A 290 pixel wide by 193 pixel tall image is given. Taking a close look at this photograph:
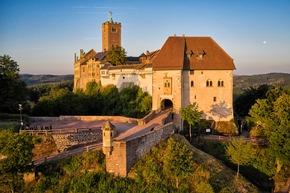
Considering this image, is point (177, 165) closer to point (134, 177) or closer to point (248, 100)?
point (134, 177)

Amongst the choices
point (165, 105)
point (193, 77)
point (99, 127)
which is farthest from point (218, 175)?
point (165, 105)

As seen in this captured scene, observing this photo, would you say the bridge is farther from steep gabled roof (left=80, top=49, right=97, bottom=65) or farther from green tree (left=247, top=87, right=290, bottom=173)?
steep gabled roof (left=80, top=49, right=97, bottom=65)

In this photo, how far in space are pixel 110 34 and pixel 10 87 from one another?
4173 centimetres

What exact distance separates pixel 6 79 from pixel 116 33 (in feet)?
140

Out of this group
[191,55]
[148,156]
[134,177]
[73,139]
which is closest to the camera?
[134,177]

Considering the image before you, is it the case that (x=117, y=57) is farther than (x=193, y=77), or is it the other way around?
(x=117, y=57)

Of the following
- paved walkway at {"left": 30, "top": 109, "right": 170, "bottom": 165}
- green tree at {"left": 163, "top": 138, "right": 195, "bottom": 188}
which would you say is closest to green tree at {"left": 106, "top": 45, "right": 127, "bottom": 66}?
paved walkway at {"left": 30, "top": 109, "right": 170, "bottom": 165}

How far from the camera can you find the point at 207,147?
3067 cm

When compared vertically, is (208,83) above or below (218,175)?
above

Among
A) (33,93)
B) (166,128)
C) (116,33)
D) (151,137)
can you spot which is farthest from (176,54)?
(33,93)

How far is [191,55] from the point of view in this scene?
36.2 meters

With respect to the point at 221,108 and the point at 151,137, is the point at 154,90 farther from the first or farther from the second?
the point at 151,137

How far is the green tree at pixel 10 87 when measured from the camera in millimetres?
34156

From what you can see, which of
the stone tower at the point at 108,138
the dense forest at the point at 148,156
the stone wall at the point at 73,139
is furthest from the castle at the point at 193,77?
the stone tower at the point at 108,138
